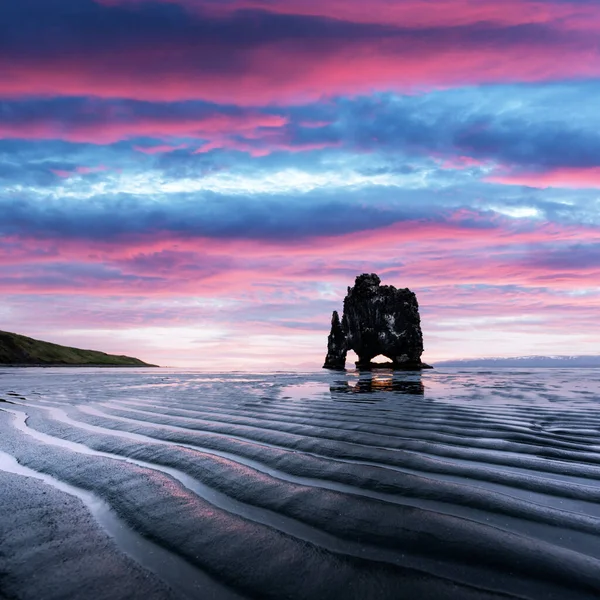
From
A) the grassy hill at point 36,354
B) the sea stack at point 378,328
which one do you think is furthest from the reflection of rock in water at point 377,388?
the grassy hill at point 36,354

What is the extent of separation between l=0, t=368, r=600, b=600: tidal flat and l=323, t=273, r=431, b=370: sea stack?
81.0 m

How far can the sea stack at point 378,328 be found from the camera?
8600cm

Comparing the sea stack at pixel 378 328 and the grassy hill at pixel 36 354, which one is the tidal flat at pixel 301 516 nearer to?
the sea stack at pixel 378 328

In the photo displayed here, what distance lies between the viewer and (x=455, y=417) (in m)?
8.62

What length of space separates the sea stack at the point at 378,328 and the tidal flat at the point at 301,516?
80963 mm

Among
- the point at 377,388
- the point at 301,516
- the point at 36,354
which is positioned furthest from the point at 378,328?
the point at 36,354

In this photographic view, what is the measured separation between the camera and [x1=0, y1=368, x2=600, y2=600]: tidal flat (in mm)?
2137

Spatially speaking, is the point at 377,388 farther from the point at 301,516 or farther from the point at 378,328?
the point at 378,328

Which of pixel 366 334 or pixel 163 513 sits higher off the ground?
pixel 366 334

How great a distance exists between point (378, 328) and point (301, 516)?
288 feet

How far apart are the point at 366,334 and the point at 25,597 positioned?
89910 millimetres

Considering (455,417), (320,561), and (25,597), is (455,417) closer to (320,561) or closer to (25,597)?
(320,561)

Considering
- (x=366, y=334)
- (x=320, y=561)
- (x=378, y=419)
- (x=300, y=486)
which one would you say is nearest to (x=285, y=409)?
(x=378, y=419)

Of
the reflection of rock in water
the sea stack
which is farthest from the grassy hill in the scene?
the reflection of rock in water
